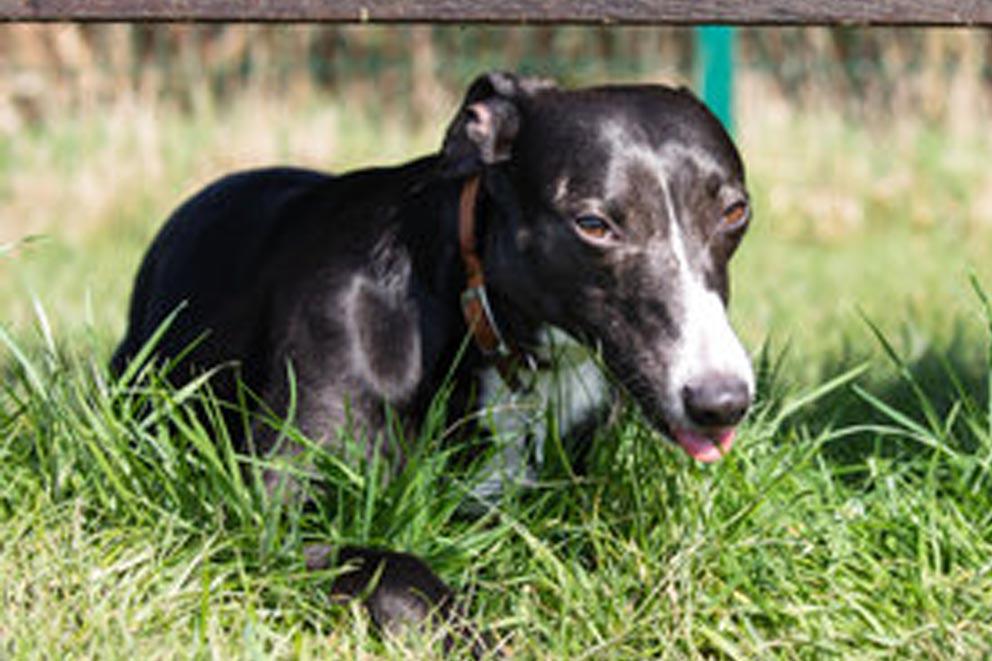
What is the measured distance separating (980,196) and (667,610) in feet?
19.7

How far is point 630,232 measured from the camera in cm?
304

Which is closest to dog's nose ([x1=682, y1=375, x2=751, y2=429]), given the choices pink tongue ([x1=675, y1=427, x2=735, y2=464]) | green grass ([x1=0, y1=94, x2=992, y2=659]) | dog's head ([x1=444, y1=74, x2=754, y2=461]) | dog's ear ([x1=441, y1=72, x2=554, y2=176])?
dog's head ([x1=444, y1=74, x2=754, y2=461])

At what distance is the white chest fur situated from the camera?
132 inches

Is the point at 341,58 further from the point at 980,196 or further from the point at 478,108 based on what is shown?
the point at 478,108

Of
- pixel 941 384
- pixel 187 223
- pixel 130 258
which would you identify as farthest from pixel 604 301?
pixel 130 258

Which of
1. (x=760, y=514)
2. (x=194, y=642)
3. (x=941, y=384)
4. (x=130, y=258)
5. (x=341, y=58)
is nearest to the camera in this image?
(x=194, y=642)

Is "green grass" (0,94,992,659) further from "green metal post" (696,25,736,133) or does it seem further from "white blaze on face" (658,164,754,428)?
"green metal post" (696,25,736,133)

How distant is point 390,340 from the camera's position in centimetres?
337

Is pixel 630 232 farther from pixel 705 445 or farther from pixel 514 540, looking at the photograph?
pixel 514 540

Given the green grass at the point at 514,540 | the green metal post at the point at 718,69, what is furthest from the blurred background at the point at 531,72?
the green metal post at the point at 718,69

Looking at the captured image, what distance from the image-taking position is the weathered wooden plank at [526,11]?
3.06 metres

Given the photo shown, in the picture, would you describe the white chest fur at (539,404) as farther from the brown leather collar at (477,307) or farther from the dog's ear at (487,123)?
the dog's ear at (487,123)

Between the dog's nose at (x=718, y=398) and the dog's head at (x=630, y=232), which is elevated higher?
the dog's head at (x=630, y=232)

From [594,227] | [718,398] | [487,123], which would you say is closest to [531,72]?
[487,123]
